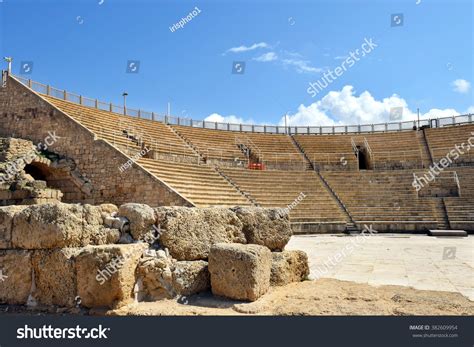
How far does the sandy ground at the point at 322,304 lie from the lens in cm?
363

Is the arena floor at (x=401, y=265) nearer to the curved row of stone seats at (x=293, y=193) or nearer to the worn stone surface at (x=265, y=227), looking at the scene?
the worn stone surface at (x=265, y=227)

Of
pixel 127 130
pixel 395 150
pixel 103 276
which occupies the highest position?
pixel 127 130

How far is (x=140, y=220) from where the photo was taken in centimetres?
427

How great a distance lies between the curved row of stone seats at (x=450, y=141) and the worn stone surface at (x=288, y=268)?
1922 cm

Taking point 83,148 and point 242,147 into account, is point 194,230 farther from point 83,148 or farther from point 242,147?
point 242,147

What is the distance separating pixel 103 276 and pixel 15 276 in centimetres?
106

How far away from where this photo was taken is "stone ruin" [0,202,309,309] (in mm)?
3727

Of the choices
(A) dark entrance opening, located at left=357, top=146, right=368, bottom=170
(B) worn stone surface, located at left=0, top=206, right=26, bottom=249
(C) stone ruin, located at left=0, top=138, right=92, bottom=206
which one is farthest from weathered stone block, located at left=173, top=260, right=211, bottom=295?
(A) dark entrance opening, located at left=357, top=146, right=368, bottom=170

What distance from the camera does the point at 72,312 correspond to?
3703mm

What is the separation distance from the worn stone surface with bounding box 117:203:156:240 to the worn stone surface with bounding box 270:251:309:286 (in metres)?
1.73

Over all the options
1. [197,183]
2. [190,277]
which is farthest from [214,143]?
[190,277]

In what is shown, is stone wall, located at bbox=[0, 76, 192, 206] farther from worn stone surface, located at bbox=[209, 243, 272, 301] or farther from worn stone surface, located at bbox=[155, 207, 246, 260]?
worn stone surface, located at bbox=[209, 243, 272, 301]

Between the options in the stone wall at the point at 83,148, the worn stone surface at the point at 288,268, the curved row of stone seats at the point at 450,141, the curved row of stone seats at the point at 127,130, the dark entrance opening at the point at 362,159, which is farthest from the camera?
the dark entrance opening at the point at 362,159

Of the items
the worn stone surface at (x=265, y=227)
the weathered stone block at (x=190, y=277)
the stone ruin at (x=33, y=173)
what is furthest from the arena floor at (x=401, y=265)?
the stone ruin at (x=33, y=173)
